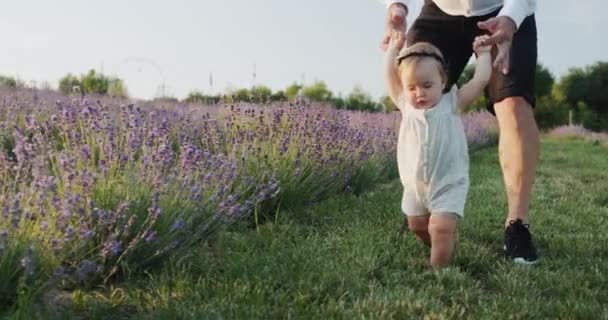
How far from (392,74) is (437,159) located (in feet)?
1.64

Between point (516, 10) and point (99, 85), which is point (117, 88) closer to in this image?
point (99, 85)

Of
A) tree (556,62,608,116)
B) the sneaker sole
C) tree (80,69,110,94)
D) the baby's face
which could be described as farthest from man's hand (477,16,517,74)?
tree (556,62,608,116)

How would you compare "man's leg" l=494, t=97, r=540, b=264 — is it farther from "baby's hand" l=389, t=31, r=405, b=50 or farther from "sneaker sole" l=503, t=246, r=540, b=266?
"baby's hand" l=389, t=31, r=405, b=50

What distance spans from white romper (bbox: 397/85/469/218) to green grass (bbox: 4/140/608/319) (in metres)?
0.32

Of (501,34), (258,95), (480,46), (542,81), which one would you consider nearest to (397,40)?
(480,46)

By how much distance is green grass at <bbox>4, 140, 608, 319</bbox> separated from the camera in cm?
258

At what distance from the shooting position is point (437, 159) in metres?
3.29

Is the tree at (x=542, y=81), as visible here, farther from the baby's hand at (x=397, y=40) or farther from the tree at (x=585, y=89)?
the baby's hand at (x=397, y=40)

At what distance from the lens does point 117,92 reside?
8.01m

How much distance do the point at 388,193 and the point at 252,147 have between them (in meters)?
1.79

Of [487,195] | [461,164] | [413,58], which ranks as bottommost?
[487,195]

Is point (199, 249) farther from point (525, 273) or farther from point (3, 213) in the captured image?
point (525, 273)

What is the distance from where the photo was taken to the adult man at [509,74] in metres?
3.64

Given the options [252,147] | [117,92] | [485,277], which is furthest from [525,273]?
[117,92]
